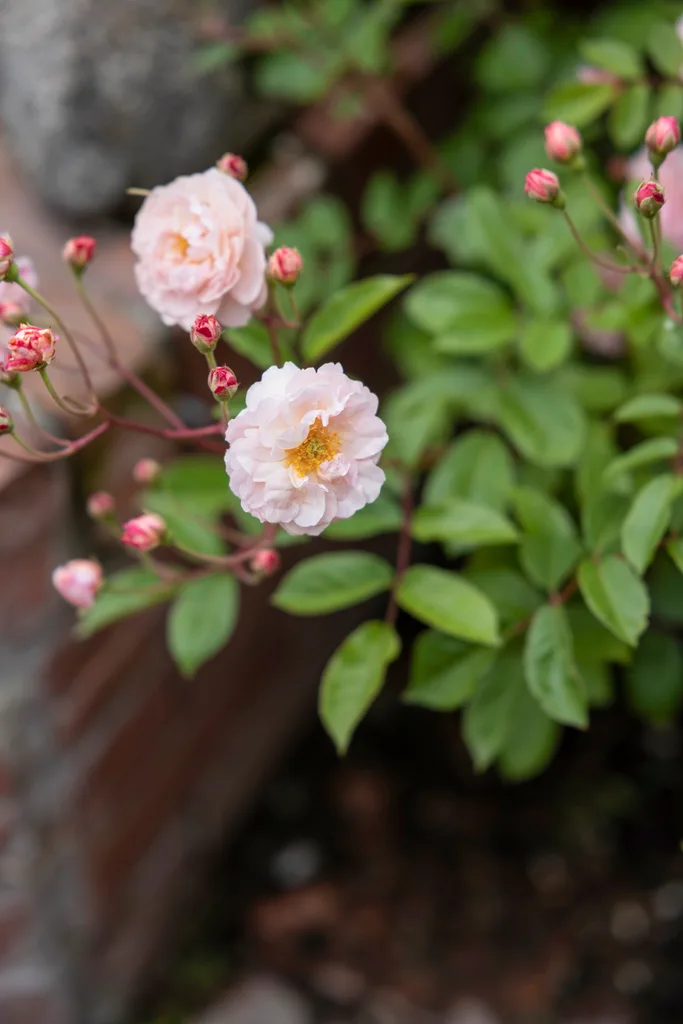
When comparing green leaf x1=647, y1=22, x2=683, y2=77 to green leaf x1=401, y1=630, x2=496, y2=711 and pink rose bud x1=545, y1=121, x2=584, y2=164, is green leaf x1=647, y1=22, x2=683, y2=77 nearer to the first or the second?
pink rose bud x1=545, y1=121, x2=584, y2=164

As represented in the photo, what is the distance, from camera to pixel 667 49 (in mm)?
875

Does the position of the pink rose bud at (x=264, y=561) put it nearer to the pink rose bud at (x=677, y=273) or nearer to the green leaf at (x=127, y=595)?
the green leaf at (x=127, y=595)

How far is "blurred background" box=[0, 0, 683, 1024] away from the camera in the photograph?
3.59 ft

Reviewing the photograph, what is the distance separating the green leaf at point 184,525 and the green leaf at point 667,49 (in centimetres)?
56

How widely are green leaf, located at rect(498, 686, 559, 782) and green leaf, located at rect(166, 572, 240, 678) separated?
0.90ft

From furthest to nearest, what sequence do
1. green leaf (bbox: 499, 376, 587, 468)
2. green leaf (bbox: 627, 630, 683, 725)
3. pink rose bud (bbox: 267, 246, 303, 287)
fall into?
green leaf (bbox: 627, 630, 683, 725) → green leaf (bbox: 499, 376, 587, 468) → pink rose bud (bbox: 267, 246, 303, 287)

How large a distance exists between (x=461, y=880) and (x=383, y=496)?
893mm

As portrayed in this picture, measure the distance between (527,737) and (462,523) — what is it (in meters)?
0.27

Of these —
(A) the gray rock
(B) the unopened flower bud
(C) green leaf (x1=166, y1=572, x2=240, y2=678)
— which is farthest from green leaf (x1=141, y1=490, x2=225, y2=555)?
(A) the gray rock

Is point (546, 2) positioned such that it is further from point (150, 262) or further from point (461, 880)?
point (461, 880)

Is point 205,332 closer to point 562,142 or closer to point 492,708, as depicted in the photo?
point 562,142

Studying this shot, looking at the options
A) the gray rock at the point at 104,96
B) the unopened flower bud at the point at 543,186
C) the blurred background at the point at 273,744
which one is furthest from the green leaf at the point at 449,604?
the gray rock at the point at 104,96

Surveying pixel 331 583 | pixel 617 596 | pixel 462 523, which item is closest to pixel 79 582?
pixel 331 583

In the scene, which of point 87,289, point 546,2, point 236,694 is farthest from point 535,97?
point 236,694
